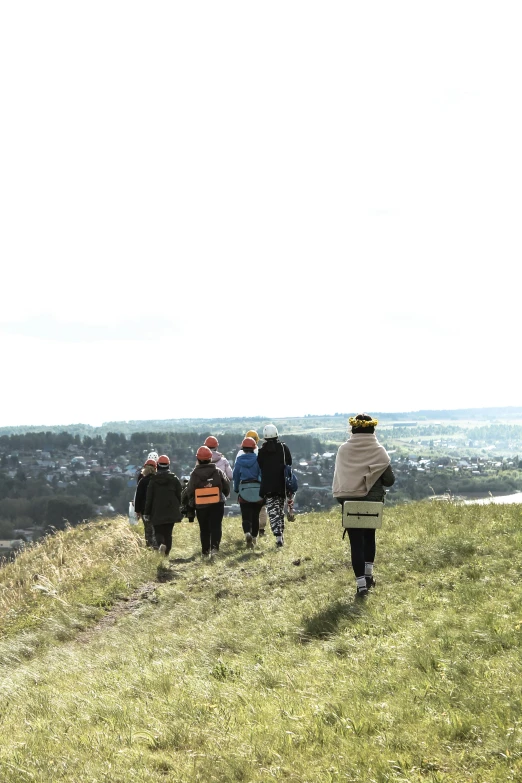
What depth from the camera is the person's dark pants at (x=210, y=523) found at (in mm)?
14984

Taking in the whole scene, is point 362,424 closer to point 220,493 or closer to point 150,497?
point 220,493

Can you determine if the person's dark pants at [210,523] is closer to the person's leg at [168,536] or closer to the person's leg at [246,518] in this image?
the person's leg at [246,518]

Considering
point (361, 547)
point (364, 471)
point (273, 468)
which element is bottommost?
point (361, 547)

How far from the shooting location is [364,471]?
972 centimetres

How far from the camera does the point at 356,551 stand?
9.39 metres

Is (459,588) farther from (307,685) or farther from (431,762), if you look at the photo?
(431,762)

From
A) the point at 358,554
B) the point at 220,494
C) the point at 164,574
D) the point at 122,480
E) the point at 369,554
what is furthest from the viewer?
the point at 122,480

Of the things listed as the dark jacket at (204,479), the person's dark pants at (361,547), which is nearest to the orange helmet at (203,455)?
the dark jacket at (204,479)

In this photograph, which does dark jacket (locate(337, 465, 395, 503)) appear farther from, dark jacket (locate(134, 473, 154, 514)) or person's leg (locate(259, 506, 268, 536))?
dark jacket (locate(134, 473, 154, 514))

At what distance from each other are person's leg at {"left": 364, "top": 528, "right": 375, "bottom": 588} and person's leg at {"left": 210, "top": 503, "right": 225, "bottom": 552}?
5842mm

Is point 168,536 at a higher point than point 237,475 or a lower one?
lower

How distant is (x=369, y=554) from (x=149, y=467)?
852cm

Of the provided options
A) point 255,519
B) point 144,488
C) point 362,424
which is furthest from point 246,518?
point 362,424

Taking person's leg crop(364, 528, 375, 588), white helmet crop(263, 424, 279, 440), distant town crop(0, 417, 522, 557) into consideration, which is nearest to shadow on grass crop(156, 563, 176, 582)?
white helmet crop(263, 424, 279, 440)
